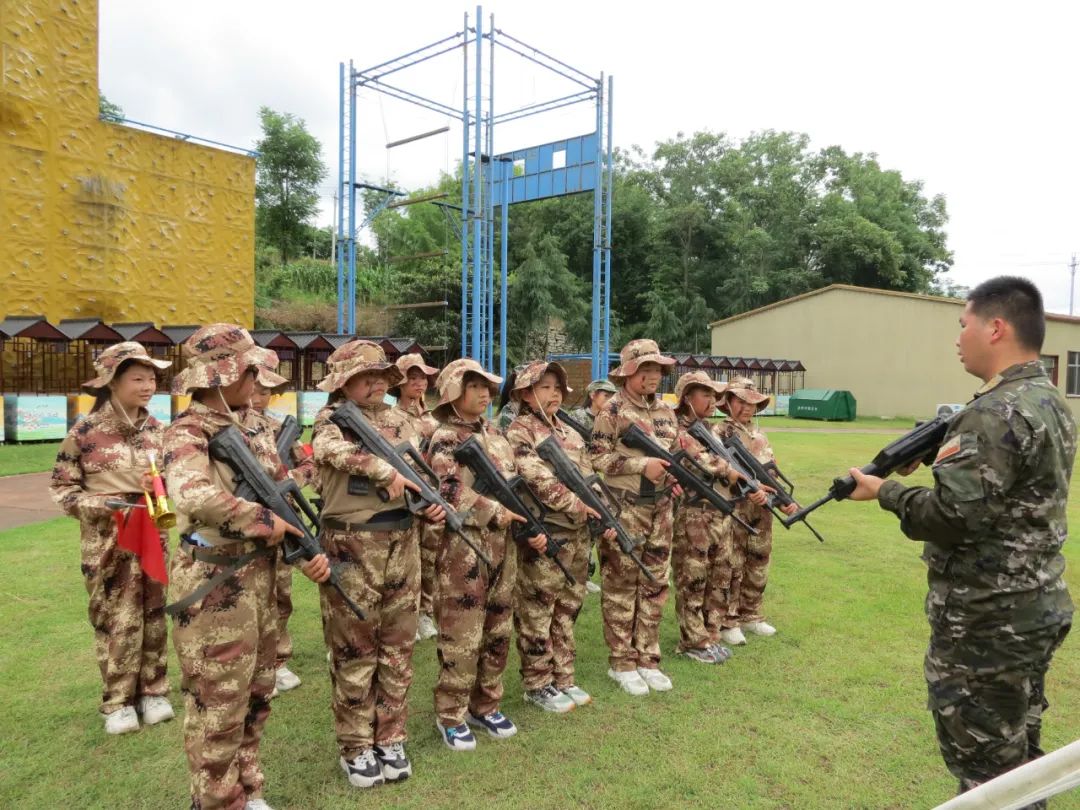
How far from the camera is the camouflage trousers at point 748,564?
5.65 m

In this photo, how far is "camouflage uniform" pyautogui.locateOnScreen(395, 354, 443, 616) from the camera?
206 inches

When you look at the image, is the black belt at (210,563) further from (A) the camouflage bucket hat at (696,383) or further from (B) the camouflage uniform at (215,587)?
(A) the camouflage bucket hat at (696,383)

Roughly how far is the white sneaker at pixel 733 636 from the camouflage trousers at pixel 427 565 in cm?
226

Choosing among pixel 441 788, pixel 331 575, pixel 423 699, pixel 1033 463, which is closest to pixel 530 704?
pixel 423 699

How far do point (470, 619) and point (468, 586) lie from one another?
0.18 meters

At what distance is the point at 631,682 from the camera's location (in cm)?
469

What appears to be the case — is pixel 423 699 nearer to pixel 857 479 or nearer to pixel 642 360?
pixel 642 360

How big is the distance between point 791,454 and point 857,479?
558 inches

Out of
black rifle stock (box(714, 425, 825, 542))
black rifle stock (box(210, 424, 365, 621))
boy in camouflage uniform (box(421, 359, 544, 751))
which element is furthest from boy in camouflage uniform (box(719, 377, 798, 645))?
black rifle stock (box(210, 424, 365, 621))

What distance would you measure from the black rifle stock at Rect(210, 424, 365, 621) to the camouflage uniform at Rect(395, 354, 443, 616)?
1739mm

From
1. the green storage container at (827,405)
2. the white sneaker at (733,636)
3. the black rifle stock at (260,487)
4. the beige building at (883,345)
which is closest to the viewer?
the black rifle stock at (260,487)

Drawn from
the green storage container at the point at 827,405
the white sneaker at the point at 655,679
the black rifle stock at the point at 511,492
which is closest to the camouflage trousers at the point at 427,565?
the black rifle stock at the point at 511,492

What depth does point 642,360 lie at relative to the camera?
4.84 metres

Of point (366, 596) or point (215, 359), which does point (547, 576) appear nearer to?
point (366, 596)
